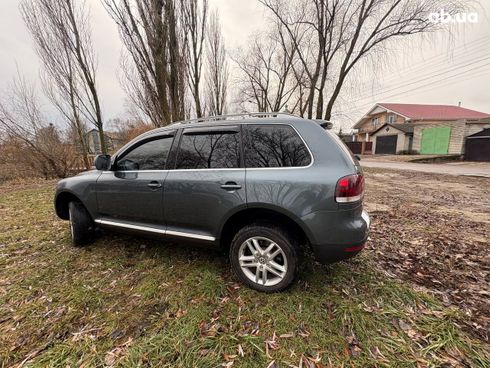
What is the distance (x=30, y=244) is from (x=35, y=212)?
2278 mm

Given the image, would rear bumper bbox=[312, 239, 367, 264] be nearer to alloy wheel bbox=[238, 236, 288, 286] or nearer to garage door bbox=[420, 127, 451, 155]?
alloy wheel bbox=[238, 236, 288, 286]

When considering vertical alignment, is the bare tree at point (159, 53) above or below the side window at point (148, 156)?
above

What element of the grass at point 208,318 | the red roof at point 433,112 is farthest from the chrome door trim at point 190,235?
the red roof at point 433,112

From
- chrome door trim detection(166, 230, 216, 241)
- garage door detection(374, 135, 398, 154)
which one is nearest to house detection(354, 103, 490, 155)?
garage door detection(374, 135, 398, 154)

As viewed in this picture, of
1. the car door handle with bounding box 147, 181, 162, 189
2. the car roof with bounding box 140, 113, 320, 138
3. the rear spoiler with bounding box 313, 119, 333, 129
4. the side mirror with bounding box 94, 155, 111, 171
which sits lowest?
the car door handle with bounding box 147, 181, 162, 189

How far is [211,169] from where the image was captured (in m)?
2.48

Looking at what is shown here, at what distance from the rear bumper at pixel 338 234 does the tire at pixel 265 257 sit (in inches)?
10.0

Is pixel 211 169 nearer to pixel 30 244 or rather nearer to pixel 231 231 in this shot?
pixel 231 231

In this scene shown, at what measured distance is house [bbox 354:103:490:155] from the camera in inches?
838

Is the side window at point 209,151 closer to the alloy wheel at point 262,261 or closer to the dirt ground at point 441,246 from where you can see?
the alloy wheel at point 262,261

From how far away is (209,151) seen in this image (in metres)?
2.56

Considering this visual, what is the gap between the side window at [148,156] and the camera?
2.81m

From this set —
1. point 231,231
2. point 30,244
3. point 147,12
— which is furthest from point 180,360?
point 147,12

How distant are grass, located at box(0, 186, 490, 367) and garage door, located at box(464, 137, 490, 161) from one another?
2127cm
